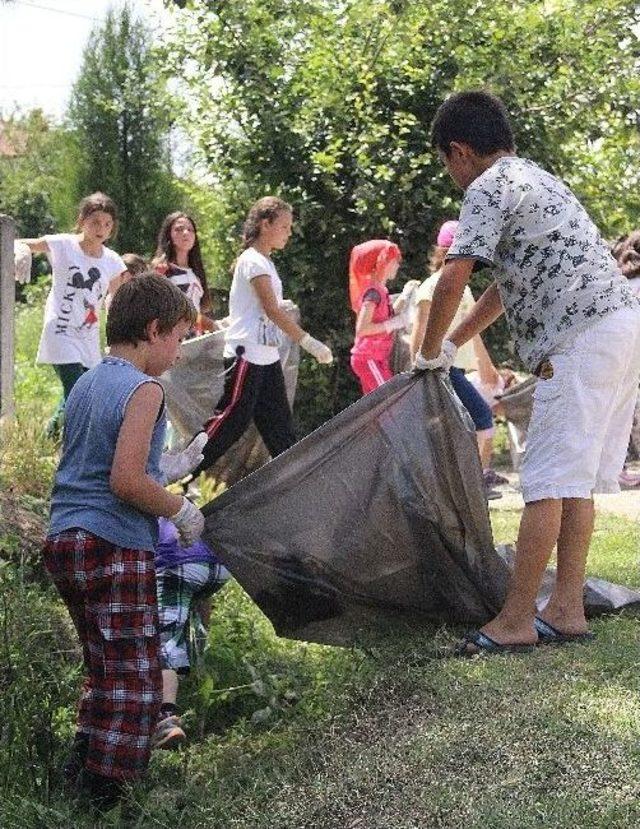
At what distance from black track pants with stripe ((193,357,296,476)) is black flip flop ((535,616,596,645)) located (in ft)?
9.79

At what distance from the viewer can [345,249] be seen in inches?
413

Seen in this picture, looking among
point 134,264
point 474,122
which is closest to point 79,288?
point 134,264

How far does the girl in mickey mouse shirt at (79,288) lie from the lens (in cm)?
732

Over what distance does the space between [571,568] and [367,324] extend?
424 cm

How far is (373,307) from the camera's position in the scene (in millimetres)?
8508

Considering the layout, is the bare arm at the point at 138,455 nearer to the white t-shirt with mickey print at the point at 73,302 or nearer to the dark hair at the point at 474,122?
the dark hair at the point at 474,122

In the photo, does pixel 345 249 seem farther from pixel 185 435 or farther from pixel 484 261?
pixel 484 261

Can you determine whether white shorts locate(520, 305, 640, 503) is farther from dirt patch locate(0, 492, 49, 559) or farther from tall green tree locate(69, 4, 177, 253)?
tall green tree locate(69, 4, 177, 253)

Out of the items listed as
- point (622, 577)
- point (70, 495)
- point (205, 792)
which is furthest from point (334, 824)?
point (622, 577)

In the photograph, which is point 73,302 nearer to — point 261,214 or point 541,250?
point 261,214

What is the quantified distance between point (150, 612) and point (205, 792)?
467 millimetres

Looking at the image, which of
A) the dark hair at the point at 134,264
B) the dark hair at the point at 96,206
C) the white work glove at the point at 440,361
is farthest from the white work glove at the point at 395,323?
the white work glove at the point at 440,361

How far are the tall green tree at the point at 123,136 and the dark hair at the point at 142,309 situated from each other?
13.9 meters

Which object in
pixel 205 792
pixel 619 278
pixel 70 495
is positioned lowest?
pixel 205 792
